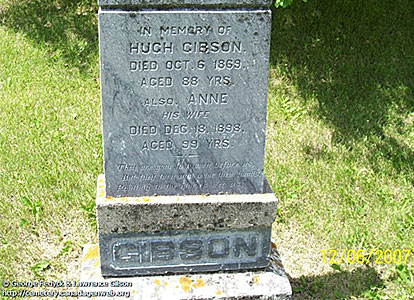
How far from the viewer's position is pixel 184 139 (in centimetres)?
301

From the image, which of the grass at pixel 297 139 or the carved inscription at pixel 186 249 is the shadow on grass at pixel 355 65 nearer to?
the grass at pixel 297 139

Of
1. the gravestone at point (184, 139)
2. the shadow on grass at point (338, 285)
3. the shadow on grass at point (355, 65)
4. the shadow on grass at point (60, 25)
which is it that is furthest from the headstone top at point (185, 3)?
the shadow on grass at point (60, 25)

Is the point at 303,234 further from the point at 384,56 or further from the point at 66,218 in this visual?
the point at 384,56

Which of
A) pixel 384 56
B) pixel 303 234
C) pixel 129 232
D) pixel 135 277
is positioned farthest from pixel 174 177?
pixel 384 56

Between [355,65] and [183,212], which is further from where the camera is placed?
[355,65]

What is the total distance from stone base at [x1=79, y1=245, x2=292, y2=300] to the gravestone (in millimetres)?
21

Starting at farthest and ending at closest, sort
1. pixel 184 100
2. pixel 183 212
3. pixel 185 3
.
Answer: pixel 183 212 → pixel 184 100 → pixel 185 3

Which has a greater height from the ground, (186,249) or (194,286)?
(186,249)

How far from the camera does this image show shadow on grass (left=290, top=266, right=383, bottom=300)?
3.66 m

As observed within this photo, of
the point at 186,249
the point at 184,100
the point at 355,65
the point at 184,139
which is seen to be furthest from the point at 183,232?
the point at 355,65

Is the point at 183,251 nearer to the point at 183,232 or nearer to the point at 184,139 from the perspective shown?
the point at 183,232

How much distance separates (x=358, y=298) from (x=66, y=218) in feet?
7.32
